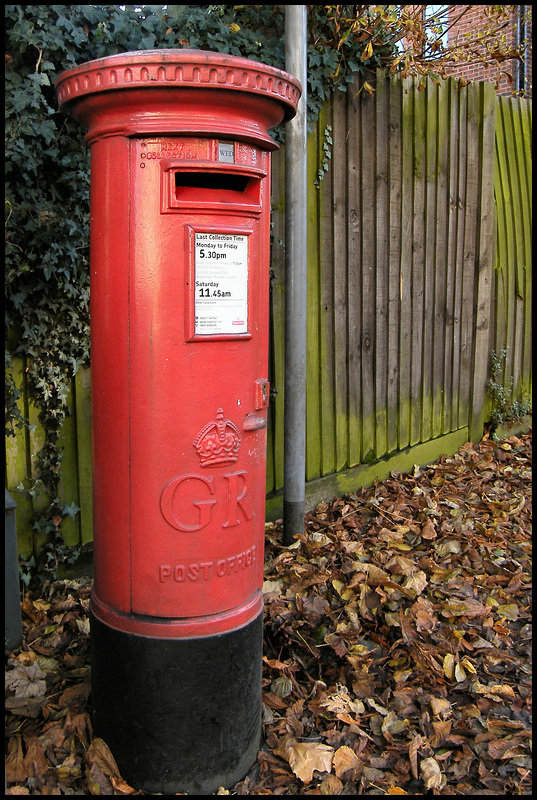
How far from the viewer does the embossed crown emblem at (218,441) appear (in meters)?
2.21

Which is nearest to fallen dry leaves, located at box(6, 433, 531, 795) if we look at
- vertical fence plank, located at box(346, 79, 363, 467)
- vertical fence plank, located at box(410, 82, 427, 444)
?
vertical fence plank, located at box(346, 79, 363, 467)

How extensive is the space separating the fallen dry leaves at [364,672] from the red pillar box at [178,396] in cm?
22

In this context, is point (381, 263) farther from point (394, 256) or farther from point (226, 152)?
point (226, 152)

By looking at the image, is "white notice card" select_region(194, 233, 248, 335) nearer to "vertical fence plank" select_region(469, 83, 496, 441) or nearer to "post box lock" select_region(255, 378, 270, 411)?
"post box lock" select_region(255, 378, 270, 411)

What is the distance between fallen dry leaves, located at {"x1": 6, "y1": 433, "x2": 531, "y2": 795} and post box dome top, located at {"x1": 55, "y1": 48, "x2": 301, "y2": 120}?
214cm

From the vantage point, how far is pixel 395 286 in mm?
5203

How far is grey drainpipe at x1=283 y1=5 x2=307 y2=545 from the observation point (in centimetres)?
358

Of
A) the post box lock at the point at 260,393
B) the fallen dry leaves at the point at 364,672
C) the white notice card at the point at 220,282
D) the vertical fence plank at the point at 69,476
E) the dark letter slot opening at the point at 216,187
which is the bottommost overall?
the fallen dry leaves at the point at 364,672

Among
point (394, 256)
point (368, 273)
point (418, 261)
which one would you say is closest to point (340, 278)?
point (368, 273)

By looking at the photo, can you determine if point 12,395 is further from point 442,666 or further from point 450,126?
point 450,126

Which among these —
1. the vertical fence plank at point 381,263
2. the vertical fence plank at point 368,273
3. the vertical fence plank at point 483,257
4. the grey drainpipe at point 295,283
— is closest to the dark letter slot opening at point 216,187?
the grey drainpipe at point 295,283

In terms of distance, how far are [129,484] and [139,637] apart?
51cm

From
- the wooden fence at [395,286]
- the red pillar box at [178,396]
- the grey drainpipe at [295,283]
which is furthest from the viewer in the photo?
the wooden fence at [395,286]

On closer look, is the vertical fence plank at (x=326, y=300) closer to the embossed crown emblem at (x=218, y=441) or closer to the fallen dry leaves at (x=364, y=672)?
the fallen dry leaves at (x=364, y=672)
